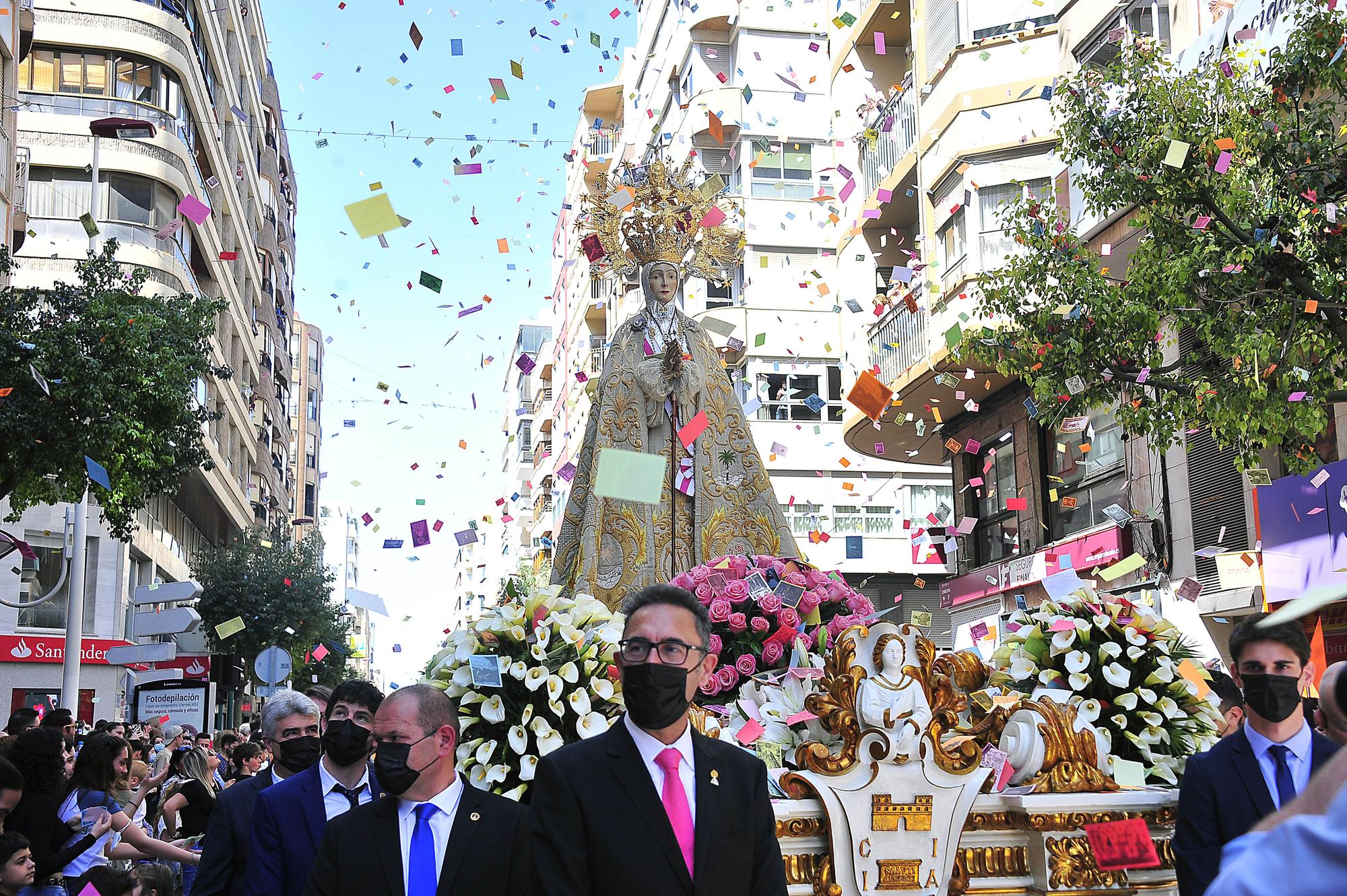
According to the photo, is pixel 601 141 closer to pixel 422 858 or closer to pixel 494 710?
pixel 494 710

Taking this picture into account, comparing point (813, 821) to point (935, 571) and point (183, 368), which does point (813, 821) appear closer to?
point (183, 368)

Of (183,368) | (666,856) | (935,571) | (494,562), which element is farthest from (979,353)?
(494,562)

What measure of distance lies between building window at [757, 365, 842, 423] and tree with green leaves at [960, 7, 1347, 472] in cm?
2416

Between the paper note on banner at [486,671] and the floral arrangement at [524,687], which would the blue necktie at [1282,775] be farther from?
the paper note on banner at [486,671]

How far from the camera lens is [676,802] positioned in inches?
133

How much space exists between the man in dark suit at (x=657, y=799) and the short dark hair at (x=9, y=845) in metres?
2.52

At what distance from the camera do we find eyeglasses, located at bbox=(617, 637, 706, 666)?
347 centimetres

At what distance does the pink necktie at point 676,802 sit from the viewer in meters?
3.35

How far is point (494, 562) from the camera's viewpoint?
95812 mm

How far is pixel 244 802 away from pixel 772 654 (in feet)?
8.82

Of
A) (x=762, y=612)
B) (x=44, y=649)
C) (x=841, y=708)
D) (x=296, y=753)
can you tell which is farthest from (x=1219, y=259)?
→ (x=44, y=649)

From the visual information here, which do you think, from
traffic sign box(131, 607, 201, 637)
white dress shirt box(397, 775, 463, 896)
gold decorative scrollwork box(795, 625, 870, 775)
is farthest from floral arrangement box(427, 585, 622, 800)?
traffic sign box(131, 607, 201, 637)

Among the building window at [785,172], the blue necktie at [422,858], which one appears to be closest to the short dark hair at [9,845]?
the blue necktie at [422,858]

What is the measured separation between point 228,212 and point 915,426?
25.6m
